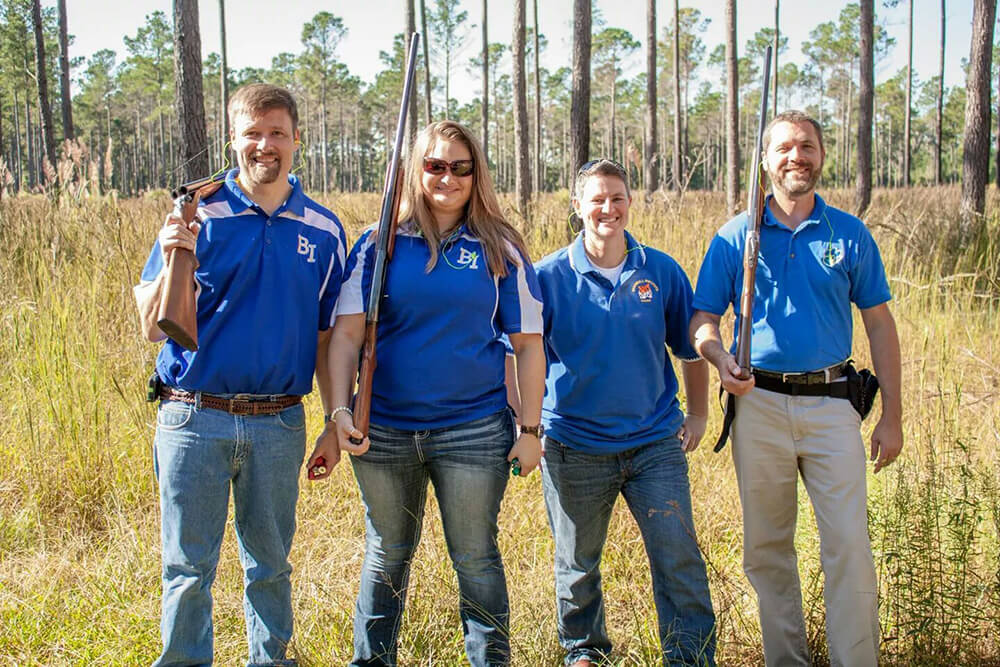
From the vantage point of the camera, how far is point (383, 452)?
111 inches

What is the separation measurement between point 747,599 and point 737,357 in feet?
4.97

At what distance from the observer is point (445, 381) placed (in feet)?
9.04

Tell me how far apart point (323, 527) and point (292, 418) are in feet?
5.15

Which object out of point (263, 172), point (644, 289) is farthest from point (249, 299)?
point (644, 289)

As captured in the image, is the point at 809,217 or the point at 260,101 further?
the point at 809,217

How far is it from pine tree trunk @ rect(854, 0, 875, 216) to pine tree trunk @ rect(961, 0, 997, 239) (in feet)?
12.2

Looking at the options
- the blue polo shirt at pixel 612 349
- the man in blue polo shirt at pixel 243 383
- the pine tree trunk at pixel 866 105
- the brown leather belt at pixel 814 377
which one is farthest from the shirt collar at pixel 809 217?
the pine tree trunk at pixel 866 105

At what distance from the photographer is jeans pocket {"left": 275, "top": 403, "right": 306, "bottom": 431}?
272cm

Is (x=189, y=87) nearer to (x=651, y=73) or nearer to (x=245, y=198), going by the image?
(x=245, y=198)

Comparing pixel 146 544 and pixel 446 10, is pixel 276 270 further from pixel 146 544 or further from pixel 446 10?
pixel 446 10

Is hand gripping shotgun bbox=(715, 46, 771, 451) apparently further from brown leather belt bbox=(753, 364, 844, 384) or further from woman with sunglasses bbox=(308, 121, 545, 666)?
woman with sunglasses bbox=(308, 121, 545, 666)

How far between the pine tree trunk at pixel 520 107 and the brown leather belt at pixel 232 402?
33.2 feet

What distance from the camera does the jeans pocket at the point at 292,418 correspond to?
272 cm

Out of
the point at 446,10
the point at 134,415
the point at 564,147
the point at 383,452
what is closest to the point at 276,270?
the point at 383,452
